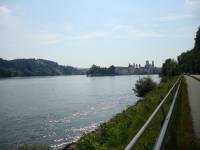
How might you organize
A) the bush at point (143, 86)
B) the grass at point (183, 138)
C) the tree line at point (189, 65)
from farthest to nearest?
the tree line at point (189, 65), the bush at point (143, 86), the grass at point (183, 138)

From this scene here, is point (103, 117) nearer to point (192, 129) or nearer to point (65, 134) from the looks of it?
point (65, 134)

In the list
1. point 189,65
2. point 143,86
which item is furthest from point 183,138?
point 189,65

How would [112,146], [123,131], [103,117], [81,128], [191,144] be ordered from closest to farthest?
[191,144] < [112,146] < [123,131] < [81,128] < [103,117]

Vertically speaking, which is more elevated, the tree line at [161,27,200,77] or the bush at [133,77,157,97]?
the tree line at [161,27,200,77]

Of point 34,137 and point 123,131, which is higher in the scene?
point 123,131

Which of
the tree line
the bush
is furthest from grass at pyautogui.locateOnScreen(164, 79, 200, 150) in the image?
the tree line

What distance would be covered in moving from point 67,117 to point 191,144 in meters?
33.7

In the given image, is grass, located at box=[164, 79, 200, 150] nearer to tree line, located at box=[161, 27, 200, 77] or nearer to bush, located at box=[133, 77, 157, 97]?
bush, located at box=[133, 77, 157, 97]

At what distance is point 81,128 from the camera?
33.2 meters

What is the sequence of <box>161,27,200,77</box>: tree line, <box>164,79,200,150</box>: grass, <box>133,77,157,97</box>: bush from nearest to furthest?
<box>164,79,200,150</box>: grass, <box>133,77,157,97</box>: bush, <box>161,27,200,77</box>: tree line

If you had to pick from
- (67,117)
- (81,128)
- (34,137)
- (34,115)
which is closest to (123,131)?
(34,137)

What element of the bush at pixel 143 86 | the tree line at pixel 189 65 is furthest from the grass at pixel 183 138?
the tree line at pixel 189 65

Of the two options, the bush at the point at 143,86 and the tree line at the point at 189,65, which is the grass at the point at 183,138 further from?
the tree line at the point at 189,65

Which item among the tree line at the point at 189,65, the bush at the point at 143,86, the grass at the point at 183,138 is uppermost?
the tree line at the point at 189,65
